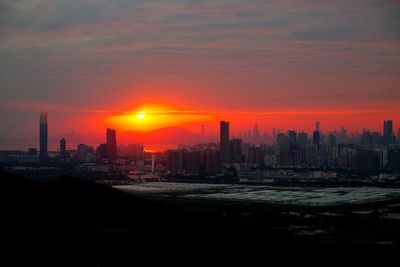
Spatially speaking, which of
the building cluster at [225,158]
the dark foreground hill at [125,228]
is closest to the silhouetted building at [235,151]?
the building cluster at [225,158]

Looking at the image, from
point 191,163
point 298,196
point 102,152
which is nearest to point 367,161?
point 191,163

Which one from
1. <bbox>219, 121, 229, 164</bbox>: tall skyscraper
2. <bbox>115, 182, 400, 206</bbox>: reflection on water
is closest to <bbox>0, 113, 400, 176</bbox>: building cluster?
<bbox>219, 121, 229, 164</bbox>: tall skyscraper

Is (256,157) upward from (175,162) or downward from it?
upward

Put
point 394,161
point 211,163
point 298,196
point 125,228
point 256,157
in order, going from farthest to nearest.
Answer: point 256,157 < point 211,163 < point 394,161 < point 298,196 < point 125,228

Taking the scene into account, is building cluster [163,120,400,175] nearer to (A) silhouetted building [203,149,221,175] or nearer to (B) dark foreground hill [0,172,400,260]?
(A) silhouetted building [203,149,221,175]

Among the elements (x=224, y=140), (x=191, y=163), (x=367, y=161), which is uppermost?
(x=224, y=140)

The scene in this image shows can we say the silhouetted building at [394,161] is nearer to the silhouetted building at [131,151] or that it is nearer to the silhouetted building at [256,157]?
the silhouetted building at [256,157]

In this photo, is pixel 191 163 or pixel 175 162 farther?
pixel 175 162

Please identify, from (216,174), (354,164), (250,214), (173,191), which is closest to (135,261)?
(250,214)

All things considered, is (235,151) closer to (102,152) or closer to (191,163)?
(102,152)
